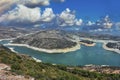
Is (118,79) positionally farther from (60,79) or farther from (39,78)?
(39,78)

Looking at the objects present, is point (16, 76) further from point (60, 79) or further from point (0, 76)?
point (60, 79)

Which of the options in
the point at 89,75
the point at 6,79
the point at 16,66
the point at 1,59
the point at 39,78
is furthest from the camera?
the point at 89,75

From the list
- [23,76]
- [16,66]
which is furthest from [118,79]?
[23,76]

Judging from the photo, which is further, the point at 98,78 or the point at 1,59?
the point at 98,78

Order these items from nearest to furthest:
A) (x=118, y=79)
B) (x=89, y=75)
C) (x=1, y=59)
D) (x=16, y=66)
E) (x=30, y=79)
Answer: (x=30, y=79), (x=16, y=66), (x=1, y=59), (x=118, y=79), (x=89, y=75)

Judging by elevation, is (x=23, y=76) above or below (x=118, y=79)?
above

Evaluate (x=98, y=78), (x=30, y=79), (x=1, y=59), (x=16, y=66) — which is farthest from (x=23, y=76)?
(x=98, y=78)

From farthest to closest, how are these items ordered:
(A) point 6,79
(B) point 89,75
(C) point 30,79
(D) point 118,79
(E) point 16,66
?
(B) point 89,75, (D) point 118,79, (E) point 16,66, (C) point 30,79, (A) point 6,79

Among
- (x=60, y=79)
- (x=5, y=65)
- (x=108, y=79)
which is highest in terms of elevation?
(x=5, y=65)

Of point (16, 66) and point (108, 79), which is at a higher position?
point (16, 66)
